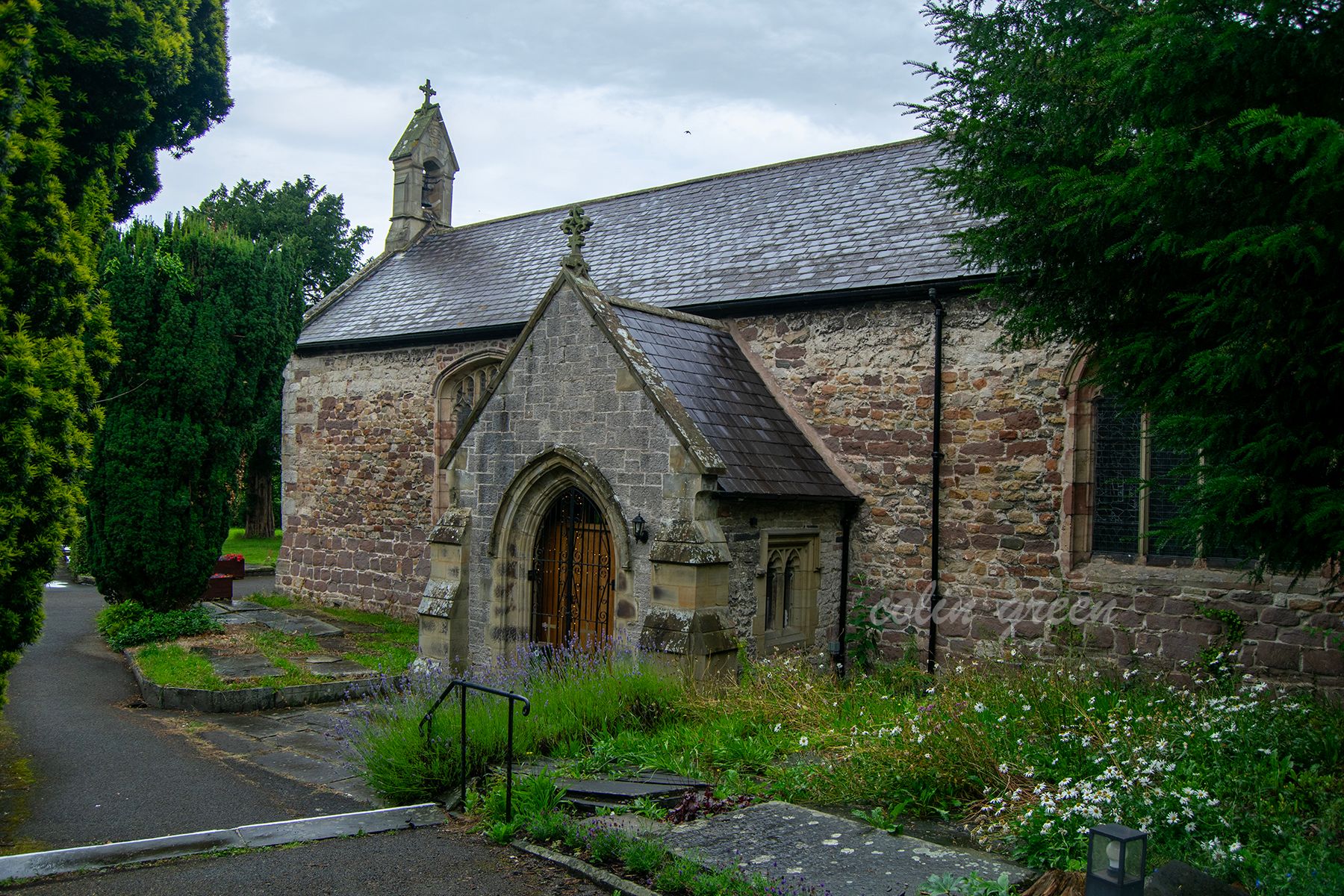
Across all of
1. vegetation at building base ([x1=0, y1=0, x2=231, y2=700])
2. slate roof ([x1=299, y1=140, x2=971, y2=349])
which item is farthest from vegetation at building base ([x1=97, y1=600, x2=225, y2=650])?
vegetation at building base ([x1=0, y1=0, x2=231, y2=700])

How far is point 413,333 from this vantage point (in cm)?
1781

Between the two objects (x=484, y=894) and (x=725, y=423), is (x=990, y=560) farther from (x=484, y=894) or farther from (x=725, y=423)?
(x=484, y=894)

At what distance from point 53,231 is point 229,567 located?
1519 centimetres

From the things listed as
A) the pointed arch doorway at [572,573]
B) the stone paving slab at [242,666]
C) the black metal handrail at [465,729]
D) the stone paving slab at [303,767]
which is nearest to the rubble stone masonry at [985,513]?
the pointed arch doorway at [572,573]

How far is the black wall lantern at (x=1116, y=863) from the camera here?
159 inches

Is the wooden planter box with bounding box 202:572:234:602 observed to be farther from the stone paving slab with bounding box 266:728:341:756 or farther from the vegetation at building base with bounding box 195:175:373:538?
the vegetation at building base with bounding box 195:175:373:538

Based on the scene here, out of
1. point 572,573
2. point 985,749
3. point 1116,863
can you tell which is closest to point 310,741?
point 572,573

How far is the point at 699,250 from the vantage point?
15492mm

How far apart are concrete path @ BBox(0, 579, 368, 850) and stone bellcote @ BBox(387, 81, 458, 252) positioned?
12234mm

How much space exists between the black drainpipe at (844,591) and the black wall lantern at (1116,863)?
802cm

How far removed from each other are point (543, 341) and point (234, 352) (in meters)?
7.19

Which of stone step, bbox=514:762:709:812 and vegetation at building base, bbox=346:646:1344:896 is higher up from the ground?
vegetation at building base, bbox=346:646:1344:896

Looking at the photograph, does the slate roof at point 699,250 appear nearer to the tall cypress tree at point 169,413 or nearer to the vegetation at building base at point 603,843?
the tall cypress tree at point 169,413

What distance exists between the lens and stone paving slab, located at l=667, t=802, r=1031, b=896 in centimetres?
534
